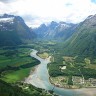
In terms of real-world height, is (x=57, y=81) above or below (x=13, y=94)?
above

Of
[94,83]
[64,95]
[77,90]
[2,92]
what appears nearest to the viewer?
[2,92]

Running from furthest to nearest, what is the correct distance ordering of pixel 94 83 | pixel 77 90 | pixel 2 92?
pixel 94 83 → pixel 77 90 → pixel 2 92

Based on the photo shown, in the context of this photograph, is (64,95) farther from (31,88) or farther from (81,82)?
(81,82)

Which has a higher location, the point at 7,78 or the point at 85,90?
the point at 7,78

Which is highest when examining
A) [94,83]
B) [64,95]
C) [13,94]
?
[94,83]

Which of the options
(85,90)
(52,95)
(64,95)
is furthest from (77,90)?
(52,95)

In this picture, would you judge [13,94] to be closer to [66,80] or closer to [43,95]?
[43,95]

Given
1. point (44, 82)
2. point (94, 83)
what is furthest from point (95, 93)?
point (44, 82)

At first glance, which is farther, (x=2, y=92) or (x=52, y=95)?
(x=52, y=95)

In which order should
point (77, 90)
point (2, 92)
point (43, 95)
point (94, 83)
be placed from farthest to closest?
point (94, 83) < point (77, 90) < point (43, 95) < point (2, 92)
